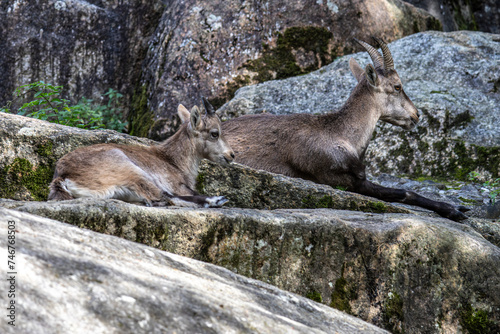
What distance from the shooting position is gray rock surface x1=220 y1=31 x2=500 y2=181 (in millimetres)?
8008

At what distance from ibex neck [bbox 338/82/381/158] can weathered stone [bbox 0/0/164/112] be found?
427 centimetres

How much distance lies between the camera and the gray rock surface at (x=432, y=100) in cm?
801

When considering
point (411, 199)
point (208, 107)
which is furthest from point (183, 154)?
point (411, 199)

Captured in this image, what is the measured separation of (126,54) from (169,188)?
551 cm

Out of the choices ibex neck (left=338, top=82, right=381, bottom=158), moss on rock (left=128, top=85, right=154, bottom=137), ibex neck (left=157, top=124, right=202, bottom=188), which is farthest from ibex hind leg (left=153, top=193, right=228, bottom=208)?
moss on rock (left=128, top=85, right=154, bottom=137)

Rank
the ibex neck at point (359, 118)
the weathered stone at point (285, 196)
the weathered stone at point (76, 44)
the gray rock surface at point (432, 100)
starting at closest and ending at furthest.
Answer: the weathered stone at point (285, 196) < the ibex neck at point (359, 118) < the gray rock surface at point (432, 100) < the weathered stone at point (76, 44)

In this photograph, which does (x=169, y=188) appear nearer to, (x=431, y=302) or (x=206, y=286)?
(x=431, y=302)

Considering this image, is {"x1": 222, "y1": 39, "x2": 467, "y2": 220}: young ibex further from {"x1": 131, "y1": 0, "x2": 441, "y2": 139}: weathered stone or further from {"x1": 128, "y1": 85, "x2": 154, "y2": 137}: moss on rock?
{"x1": 128, "y1": 85, "x2": 154, "y2": 137}: moss on rock

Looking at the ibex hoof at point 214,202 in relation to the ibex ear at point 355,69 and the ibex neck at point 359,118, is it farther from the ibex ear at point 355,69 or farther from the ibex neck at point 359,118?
the ibex ear at point 355,69

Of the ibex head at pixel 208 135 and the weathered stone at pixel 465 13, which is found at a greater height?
the weathered stone at pixel 465 13

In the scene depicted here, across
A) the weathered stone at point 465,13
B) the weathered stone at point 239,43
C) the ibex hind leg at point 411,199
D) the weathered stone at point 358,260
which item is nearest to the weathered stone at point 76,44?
the weathered stone at point 239,43

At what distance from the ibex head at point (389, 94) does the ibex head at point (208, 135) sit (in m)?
2.43

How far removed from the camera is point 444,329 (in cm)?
386

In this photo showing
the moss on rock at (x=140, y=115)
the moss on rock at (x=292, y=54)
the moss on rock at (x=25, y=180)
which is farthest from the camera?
the moss on rock at (x=292, y=54)
